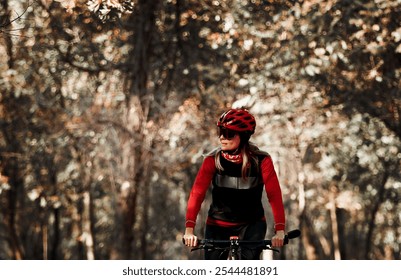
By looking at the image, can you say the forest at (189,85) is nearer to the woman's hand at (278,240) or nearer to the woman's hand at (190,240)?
the woman's hand at (190,240)

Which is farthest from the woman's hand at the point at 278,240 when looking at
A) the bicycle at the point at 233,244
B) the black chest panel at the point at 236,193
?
the black chest panel at the point at 236,193

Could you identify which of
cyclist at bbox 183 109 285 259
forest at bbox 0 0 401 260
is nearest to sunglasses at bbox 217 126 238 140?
cyclist at bbox 183 109 285 259

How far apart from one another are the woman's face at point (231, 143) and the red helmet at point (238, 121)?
3.7 inches

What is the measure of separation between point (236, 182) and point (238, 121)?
50 centimetres

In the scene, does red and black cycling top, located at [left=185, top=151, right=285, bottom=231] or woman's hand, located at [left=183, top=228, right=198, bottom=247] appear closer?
woman's hand, located at [left=183, top=228, right=198, bottom=247]

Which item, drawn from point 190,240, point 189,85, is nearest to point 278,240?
point 190,240

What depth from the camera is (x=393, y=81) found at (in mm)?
13961

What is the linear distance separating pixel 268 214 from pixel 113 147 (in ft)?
11.5

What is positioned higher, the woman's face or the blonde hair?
the woman's face

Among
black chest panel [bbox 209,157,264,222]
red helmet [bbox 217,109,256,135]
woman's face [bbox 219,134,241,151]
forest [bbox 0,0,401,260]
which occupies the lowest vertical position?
black chest panel [bbox 209,157,264,222]

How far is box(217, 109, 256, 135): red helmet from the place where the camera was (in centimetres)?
549

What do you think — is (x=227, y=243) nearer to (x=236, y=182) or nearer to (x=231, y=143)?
(x=236, y=182)

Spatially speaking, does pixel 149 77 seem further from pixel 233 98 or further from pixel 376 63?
pixel 376 63

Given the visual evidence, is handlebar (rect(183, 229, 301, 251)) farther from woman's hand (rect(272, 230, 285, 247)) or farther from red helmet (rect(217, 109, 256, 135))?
red helmet (rect(217, 109, 256, 135))
